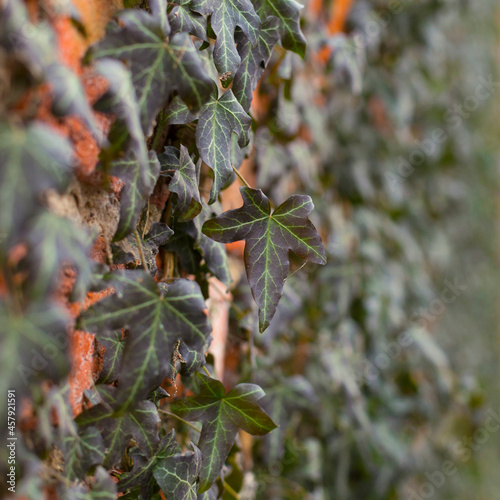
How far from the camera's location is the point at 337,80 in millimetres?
1522

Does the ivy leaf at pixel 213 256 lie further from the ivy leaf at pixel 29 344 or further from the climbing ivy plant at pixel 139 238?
the ivy leaf at pixel 29 344

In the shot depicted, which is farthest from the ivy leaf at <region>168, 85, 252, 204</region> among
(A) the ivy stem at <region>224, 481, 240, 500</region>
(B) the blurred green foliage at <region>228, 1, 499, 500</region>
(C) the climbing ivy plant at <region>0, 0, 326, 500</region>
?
(A) the ivy stem at <region>224, 481, 240, 500</region>

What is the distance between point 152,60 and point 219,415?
41 cm

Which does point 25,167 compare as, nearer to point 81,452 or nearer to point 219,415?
point 81,452

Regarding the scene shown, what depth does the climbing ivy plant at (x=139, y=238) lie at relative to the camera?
0.33 m

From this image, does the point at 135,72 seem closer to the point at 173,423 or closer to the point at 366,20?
the point at 173,423

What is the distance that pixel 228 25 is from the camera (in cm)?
59

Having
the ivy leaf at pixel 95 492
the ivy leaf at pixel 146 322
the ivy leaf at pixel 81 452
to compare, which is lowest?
the ivy leaf at pixel 81 452

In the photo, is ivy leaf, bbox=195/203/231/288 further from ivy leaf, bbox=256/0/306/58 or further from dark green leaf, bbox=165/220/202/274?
ivy leaf, bbox=256/0/306/58

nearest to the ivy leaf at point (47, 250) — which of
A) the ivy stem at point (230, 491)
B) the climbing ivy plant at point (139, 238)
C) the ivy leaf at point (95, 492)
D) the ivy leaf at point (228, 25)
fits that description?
the climbing ivy plant at point (139, 238)

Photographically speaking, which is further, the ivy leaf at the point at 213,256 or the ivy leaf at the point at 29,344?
the ivy leaf at the point at 213,256

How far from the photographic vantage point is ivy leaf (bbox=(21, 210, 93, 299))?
1.03ft

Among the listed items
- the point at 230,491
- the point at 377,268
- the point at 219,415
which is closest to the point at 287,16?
the point at 219,415

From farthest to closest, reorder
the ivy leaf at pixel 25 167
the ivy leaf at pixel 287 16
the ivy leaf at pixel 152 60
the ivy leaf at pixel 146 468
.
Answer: the ivy leaf at pixel 287 16, the ivy leaf at pixel 146 468, the ivy leaf at pixel 152 60, the ivy leaf at pixel 25 167
